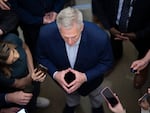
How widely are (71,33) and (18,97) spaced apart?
725 millimetres

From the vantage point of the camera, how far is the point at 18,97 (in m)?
2.77

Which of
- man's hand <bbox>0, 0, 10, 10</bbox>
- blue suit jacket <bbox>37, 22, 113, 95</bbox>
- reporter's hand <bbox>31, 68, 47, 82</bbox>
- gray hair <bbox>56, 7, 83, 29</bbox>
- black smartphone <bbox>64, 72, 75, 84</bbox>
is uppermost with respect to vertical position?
gray hair <bbox>56, 7, 83, 29</bbox>

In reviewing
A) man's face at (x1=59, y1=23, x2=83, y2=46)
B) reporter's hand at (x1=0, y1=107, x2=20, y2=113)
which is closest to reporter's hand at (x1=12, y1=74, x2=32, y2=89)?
reporter's hand at (x1=0, y1=107, x2=20, y2=113)

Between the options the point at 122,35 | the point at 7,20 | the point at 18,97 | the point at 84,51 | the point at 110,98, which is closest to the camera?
the point at 110,98

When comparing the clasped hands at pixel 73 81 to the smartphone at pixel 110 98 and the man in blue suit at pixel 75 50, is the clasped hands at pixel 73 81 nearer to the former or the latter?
the man in blue suit at pixel 75 50

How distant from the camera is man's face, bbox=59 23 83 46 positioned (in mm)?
2451

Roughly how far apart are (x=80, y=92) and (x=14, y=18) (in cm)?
89

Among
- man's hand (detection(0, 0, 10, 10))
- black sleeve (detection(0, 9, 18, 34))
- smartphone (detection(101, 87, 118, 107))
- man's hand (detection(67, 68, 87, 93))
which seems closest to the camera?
smartphone (detection(101, 87, 118, 107))

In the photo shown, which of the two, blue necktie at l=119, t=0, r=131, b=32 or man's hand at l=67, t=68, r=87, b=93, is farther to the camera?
blue necktie at l=119, t=0, r=131, b=32

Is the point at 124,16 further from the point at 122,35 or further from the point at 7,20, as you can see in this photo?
the point at 7,20

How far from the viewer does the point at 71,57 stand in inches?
107

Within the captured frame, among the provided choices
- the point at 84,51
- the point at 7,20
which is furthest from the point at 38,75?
the point at 7,20

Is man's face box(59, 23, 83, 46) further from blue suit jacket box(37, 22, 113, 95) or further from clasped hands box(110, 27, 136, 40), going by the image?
clasped hands box(110, 27, 136, 40)

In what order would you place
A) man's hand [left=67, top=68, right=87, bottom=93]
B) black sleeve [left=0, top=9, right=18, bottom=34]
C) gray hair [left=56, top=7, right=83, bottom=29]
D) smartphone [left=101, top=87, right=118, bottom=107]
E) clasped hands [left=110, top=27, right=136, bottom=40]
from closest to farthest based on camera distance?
1. gray hair [left=56, top=7, right=83, bottom=29]
2. smartphone [left=101, top=87, right=118, bottom=107]
3. man's hand [left=67, top=68, right=87, bottom=93]
4. black sleeve [left=0, top=9, right=18, bottom=34]
5. clasped hands [left=110, top=27, right=136, bottom=40]
